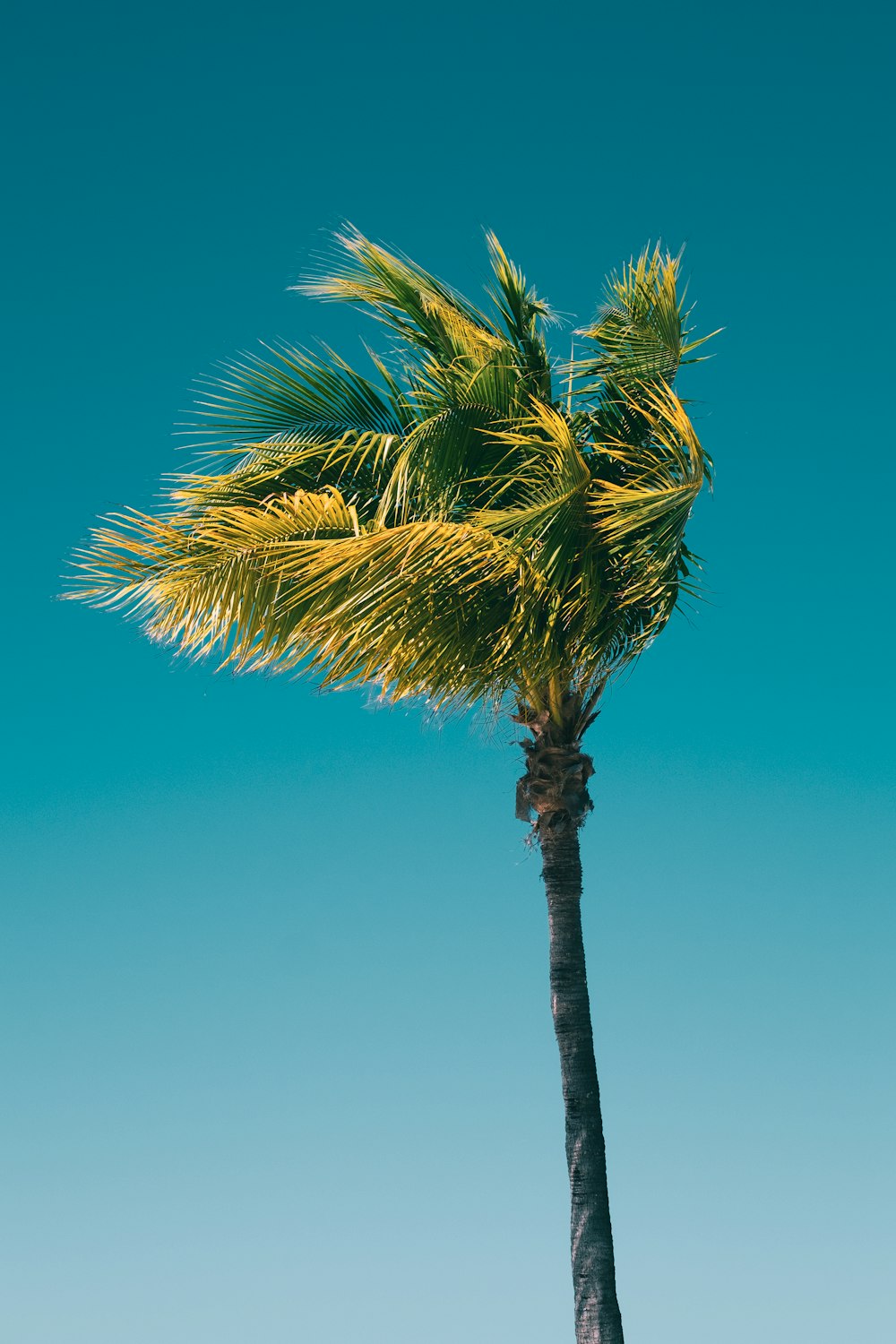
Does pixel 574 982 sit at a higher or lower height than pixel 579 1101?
higher

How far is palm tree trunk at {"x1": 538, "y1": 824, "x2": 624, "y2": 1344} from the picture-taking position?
1208cm

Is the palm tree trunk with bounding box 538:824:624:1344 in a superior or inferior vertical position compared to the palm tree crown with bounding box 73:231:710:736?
inferior

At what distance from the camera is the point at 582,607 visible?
13.1 meters

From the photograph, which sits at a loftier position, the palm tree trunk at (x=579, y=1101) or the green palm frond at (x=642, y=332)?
the green palm frond at (x=642, y=332)

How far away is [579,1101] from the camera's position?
12.6 meters

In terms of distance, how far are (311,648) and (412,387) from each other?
2614 millimetres

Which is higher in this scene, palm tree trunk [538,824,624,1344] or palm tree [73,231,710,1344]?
palm tree [73,231,710,1344]

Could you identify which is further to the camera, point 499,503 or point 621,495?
point 499,503

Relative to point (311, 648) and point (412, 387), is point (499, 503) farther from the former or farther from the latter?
point (311, 648)

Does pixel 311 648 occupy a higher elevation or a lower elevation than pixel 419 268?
lower

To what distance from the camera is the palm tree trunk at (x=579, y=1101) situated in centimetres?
1208

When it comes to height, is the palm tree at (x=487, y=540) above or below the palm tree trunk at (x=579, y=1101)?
above


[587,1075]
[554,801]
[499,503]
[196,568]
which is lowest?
[587,1075]

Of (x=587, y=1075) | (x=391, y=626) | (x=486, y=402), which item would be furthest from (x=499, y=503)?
(x=587, y=1075)
